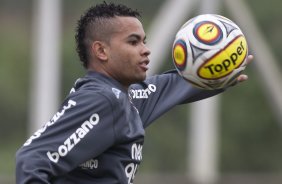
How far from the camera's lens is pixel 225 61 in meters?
6.69

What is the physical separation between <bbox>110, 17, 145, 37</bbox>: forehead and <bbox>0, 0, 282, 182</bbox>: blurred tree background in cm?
2720

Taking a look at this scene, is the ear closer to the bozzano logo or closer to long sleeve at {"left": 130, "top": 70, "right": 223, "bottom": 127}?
long sleeve at {"left": 130, "top": 70, "right": 223, "bottom": 127}

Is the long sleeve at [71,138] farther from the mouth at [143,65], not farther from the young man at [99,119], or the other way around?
the mouth at [143,65]

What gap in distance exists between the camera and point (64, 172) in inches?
244

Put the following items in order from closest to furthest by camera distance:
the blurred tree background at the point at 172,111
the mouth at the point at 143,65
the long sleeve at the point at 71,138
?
the long sleeve at the point at 71,138 < the mouth at the point at 143,65 < the blurred tree background at the point at 172,111

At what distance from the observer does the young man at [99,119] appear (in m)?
6.18

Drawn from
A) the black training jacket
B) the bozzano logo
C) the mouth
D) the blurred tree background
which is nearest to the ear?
the black training jacket

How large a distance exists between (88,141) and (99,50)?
76 centimetres

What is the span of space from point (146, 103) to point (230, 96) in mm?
29998

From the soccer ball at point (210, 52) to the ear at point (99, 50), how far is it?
1.70 feet

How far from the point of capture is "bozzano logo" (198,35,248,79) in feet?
21.9

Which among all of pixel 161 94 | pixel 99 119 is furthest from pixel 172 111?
pixel 99 119

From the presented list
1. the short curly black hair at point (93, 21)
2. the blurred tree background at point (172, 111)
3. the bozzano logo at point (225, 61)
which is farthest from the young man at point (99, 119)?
the blurred tree background at point (172, 111)

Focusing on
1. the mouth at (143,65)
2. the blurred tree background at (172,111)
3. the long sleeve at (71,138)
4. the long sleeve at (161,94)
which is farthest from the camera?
the blurred tree background at (172,111)
